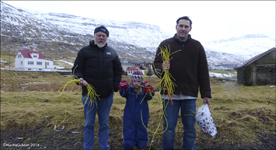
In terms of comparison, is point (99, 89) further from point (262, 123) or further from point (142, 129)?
point (262, 123)

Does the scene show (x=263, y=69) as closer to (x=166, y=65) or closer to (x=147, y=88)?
(x=147, y=88)

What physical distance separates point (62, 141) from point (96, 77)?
222 centimetres

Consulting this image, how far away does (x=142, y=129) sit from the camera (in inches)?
139

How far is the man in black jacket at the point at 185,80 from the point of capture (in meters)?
2.97

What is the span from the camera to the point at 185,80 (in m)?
2.98

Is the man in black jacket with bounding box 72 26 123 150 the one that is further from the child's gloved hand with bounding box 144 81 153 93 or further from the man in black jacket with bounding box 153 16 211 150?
the man in black jacket with bounding box 153 16 211 150

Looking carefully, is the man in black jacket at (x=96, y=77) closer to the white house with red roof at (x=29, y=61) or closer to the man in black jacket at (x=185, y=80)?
the man in black jacket at (x=185, y=80)

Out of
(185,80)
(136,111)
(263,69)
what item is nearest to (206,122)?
(185,80)

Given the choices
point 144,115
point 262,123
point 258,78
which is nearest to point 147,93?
point 144,115

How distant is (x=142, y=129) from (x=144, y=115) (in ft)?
1.03

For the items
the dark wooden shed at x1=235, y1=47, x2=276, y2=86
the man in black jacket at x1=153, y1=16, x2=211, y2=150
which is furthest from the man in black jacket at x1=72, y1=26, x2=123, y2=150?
the dark wooden shed at x1=235, y1=47, x2=276, y2=86

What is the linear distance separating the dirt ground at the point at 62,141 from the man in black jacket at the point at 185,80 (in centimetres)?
103

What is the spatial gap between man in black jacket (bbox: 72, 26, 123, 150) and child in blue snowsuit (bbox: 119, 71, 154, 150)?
0.44 m

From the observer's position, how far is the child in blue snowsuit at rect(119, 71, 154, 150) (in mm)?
3479
